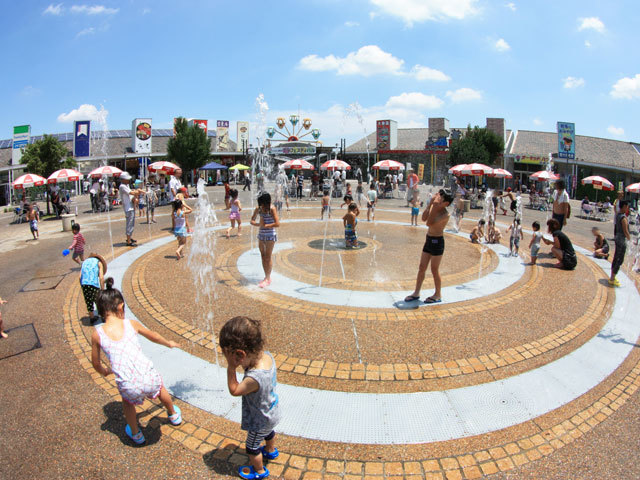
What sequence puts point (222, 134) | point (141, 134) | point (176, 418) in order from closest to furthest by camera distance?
point (176, 418) → point (141, 134) → point (222, 134)

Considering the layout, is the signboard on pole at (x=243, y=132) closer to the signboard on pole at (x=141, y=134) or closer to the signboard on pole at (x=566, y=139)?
the signboard on pole at (x=141, y=134)

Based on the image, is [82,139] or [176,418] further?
[82,139]

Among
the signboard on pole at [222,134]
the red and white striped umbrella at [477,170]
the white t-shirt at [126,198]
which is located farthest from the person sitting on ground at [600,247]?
the signboard on pole at [222,134]

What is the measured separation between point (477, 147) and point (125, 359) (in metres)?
43.3

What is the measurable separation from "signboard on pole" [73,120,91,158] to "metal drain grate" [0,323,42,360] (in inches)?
1473

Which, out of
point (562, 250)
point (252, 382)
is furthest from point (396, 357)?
point (562, 250)

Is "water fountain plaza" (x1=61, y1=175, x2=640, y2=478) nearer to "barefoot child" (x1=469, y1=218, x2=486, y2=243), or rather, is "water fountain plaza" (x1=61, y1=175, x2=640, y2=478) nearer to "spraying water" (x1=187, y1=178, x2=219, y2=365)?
"spraying water" (x1=187, y1=178, x2=219, y2=365)

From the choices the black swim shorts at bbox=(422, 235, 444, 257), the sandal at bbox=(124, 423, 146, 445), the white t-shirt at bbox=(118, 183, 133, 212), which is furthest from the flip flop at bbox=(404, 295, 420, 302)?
the white t-shirt at bbox=(118, 183, 133, 212)

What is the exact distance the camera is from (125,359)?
326 cm

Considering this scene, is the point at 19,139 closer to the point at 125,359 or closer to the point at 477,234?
the point at 477,234

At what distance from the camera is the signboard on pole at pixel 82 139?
3672 centimetres

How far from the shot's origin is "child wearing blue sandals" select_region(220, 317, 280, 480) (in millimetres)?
2807

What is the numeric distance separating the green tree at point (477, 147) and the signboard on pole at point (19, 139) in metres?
41.1

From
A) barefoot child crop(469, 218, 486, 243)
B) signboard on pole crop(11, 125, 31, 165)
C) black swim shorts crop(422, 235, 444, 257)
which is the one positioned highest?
signboard on pole crop(11, 125, 31, 165)
